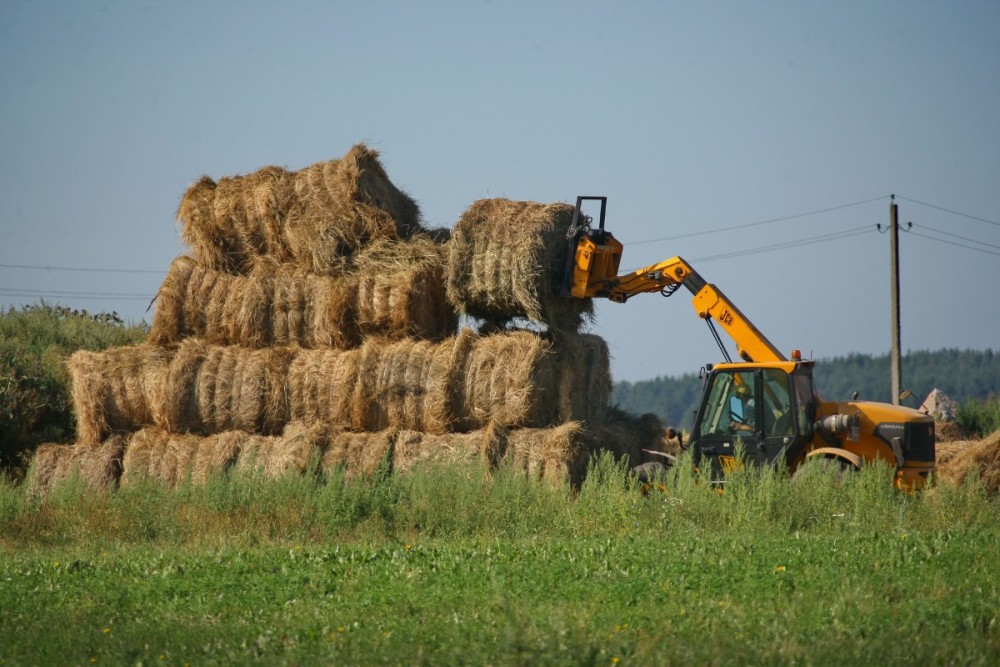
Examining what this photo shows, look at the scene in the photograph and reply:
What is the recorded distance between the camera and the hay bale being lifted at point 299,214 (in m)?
15.7

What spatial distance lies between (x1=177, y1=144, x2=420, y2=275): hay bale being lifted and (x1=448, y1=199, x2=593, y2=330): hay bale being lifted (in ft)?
3.92

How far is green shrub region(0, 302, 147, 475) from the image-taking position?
18469 millimetres

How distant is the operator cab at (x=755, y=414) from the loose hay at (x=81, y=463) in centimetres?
766

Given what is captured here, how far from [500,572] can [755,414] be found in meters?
5.12

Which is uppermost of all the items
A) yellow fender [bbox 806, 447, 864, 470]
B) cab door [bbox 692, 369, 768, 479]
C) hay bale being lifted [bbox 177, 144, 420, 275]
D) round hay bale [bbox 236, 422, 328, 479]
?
hay bale being lifted [bbox 177, 144, 420, 275]

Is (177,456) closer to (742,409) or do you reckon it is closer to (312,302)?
(312,302)

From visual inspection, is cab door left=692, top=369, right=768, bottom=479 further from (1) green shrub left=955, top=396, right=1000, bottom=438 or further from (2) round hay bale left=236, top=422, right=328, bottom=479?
(1) green shrub left=955, top=396, right=1000, bottom=438

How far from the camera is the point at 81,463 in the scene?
52.6ft

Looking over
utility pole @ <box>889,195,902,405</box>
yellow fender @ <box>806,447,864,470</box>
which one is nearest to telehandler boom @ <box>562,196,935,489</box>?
yellow fender @ <box>806,447,864,470</box>

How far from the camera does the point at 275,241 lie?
1631 cm

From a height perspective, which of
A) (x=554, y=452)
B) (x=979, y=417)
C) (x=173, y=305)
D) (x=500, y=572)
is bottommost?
(x=500, y=572)

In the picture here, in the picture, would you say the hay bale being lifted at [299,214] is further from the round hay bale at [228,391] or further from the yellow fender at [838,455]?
the yellow fender at [838,455]

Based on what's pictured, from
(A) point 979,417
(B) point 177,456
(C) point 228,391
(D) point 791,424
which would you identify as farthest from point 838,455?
(A) point 979,417

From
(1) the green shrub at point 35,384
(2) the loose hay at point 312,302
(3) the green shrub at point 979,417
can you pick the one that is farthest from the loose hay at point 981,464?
(1) the green shrub at point 35,384
